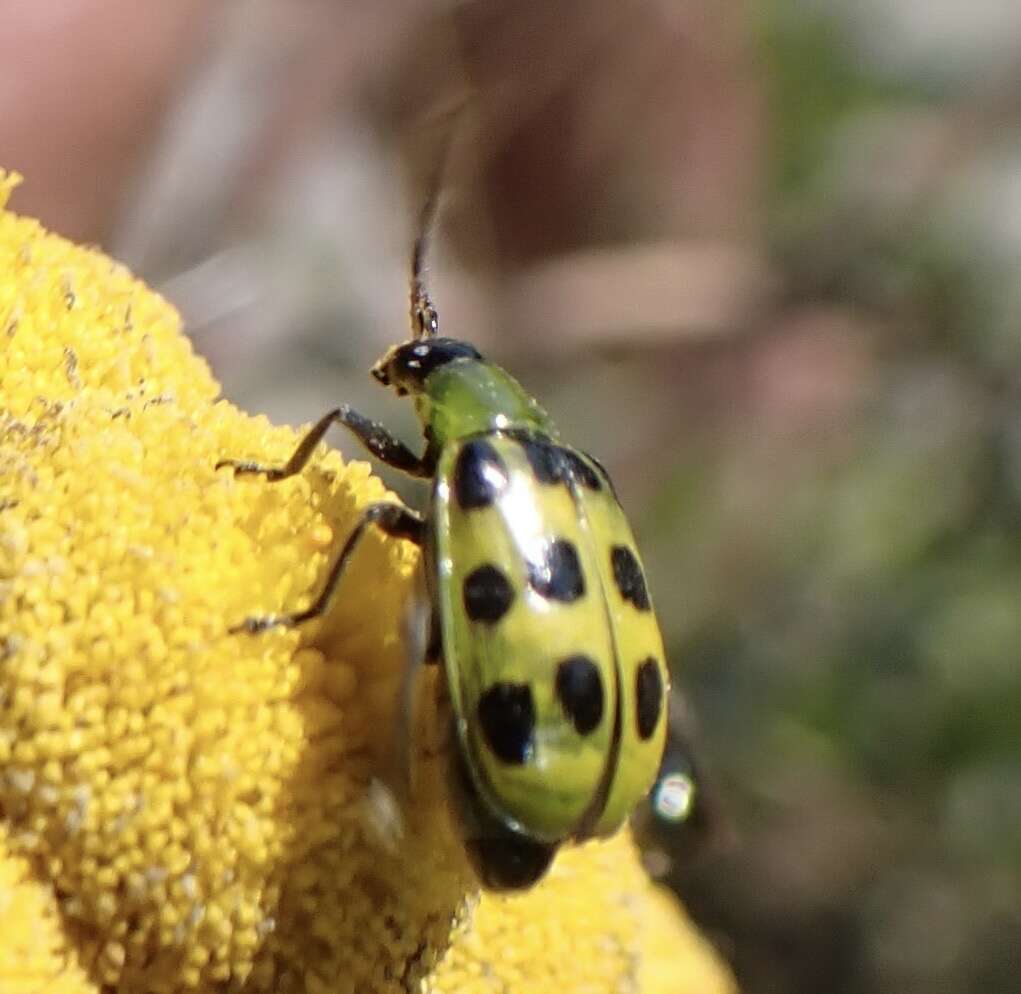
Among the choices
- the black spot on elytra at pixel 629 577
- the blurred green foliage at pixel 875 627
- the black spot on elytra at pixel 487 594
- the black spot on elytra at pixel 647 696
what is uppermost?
the black spot on elytra at pixel 487 594

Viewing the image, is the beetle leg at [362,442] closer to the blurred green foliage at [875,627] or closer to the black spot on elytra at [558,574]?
the black spot on elytra at [558,574]

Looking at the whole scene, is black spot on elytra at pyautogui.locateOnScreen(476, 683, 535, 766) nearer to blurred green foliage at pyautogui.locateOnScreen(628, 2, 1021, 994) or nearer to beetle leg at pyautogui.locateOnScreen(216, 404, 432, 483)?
beetle leg at pyautogui.locateOnScreen(216, 404, 432, 483)

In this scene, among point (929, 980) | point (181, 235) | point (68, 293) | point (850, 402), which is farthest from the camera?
point (850, 402)

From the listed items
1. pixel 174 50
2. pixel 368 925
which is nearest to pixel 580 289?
pixel 174 50

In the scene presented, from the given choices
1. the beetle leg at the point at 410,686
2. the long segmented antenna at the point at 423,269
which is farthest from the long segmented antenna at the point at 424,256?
the beetle leg at the point at 410,686

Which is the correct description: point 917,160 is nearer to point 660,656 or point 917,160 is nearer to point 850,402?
point 850,402

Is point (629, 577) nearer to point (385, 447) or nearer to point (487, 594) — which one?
point (487, 594)
